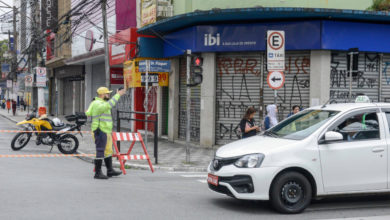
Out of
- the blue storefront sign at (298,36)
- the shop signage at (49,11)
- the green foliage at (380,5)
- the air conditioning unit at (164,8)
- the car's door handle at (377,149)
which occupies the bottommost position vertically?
the car's door handle at (377,149)

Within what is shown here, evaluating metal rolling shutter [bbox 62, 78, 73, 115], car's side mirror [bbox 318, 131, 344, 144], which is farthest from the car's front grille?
metal rolling shutter [bbox 62, 78, 73, 115]

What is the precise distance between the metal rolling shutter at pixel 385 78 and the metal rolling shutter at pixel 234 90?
446 cm

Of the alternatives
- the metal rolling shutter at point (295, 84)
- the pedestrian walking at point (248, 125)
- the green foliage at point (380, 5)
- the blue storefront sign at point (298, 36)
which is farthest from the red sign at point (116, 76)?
the pedestrian walking at point (248, 125)

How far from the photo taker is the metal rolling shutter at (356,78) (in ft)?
52.3

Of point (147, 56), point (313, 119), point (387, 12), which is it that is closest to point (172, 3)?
point (147, 56)

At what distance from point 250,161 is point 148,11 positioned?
554 inches

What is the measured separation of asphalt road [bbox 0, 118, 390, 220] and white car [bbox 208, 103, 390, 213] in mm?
347

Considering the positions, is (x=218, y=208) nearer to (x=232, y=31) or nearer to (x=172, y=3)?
(x=232, y=31)

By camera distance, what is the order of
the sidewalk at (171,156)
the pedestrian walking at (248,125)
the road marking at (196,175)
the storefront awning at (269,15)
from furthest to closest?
the storefront awning at (269,15), the sidewalk at (171,156), the pedestrian walking at (248,125), the road marking at (196,175)

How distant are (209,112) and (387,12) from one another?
6782mm

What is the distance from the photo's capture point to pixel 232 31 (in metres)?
16.2

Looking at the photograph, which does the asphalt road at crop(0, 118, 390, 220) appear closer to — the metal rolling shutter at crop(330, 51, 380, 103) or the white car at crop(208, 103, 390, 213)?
the white car at crop(208, 103, 390, 213)

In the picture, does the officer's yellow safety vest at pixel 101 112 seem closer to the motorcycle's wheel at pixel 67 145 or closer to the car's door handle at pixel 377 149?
the car's door handle at pixel 377 149

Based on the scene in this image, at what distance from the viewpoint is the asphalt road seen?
666 centimetres
